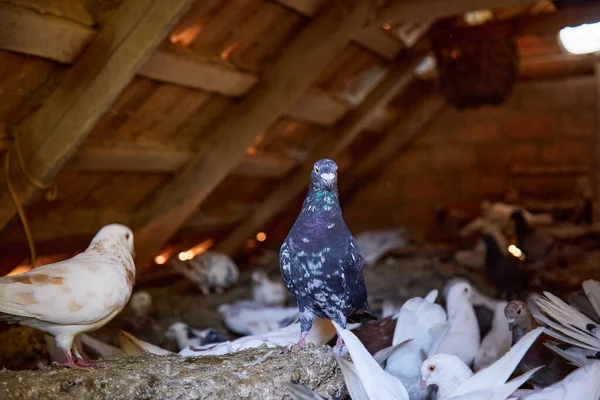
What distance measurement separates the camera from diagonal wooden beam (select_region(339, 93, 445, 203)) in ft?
17.0

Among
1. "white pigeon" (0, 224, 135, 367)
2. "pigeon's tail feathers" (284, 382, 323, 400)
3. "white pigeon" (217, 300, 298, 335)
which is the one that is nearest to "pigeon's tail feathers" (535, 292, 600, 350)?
"pigeon's tail feathers" (284, 382, 323, 400)

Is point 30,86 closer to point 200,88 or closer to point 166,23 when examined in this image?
point 166,23

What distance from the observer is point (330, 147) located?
4.20 m

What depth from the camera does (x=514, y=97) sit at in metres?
5.41

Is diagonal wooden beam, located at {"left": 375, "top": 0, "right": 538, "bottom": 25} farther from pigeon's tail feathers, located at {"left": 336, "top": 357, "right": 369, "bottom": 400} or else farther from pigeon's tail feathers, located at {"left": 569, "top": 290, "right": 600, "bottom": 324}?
pigeon's tail feathers, located at {"left": 336, "top": 357, "right": 369, "bottom": 400}

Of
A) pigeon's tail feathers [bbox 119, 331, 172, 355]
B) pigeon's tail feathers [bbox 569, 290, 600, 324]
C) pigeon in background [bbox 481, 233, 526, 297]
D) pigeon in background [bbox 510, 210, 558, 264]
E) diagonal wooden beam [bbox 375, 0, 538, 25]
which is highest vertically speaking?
diagonal wooden beam [bbox 375, 0, 538, 25]

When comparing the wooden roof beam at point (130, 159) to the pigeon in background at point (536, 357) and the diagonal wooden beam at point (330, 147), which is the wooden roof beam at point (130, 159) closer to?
the diagonal wooden beam at point (330, 147)

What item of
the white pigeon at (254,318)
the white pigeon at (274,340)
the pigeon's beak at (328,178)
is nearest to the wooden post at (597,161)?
the white pigeon at (254,318)

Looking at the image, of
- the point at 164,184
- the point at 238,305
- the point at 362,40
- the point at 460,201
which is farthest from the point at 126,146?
the point at 460,201

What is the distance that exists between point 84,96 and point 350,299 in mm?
1165

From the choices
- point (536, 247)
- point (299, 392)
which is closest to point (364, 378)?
point (299, 392)

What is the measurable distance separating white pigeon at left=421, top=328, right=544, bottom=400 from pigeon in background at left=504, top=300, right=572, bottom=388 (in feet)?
1.50

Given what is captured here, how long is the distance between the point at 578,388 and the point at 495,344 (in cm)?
90

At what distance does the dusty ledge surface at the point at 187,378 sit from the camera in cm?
131
